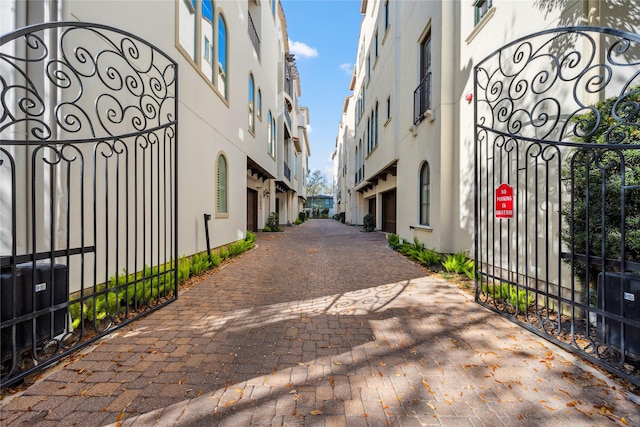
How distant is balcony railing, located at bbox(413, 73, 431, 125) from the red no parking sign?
4.44 m

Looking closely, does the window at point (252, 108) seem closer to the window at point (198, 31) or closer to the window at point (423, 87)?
the window at point (198, 31)

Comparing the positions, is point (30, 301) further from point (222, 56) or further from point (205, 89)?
point (222, 56)

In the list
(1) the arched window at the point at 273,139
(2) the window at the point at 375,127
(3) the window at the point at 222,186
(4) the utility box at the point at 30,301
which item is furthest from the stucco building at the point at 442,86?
(1) the arched window at the point at 273,139

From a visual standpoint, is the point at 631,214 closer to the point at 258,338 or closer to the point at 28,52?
the point at 258,338

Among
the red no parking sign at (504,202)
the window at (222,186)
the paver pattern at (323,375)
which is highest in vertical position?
the window at (222,186)

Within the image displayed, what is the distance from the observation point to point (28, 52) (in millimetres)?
3027

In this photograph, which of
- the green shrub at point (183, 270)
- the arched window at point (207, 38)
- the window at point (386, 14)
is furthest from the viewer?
the window at point (386, 14)

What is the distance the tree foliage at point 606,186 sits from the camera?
8.32 feet

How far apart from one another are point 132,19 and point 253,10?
31.6ft

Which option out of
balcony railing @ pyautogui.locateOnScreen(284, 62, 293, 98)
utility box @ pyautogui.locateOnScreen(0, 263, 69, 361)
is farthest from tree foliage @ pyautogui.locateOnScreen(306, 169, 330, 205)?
utility box @ pyautogui.locateOnScreen(0, 263, 69, 361)

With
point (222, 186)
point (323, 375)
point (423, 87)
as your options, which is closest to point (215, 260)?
point (222, 186)

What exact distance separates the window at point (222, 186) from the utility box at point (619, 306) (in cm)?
766

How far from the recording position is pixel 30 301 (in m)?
2.42

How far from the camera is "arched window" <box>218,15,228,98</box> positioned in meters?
7.84
